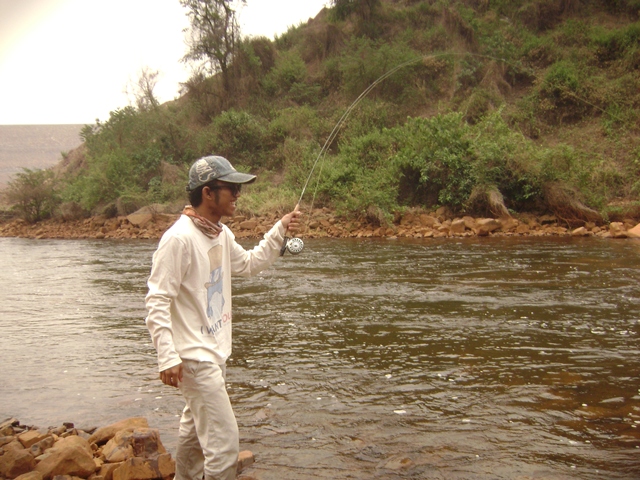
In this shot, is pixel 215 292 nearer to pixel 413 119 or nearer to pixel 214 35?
pixel 413 119

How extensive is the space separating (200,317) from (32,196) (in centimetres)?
2889

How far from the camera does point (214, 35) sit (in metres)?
32.9

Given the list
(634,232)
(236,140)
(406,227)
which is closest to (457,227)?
(406,227)

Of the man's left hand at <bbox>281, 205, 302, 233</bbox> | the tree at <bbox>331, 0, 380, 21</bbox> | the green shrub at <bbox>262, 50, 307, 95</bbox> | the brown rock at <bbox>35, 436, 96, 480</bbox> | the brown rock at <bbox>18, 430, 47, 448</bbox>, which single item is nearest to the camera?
the brown rock at <bbox>35, 436, 96, 480</bbox>

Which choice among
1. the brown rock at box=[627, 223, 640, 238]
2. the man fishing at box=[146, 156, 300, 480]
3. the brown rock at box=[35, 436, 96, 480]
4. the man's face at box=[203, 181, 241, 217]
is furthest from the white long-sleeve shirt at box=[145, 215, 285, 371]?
the brown rock at box=[627, 223, 640, 238]

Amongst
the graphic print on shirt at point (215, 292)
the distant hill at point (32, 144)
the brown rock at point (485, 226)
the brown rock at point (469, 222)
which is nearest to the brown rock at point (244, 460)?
the graphic print on shirt at point (215, 292)

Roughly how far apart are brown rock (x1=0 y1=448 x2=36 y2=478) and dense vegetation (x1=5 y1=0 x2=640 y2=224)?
1427cm

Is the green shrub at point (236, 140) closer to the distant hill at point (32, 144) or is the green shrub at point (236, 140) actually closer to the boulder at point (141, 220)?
the boulder at point (141, 220)

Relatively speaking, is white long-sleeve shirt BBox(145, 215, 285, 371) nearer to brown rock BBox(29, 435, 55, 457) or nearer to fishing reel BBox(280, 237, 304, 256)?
fishing reel BBox(280, 237, 304, 256)

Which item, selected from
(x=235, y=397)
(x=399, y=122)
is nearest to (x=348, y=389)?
(x=235, y=397)

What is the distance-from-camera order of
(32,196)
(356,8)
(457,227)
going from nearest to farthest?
(457,227)
(32,196)
(356,8)

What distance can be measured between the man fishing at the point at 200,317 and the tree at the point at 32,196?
28207 mm

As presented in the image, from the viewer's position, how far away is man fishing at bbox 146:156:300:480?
2.96m

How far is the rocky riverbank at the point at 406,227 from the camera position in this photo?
1756cm
